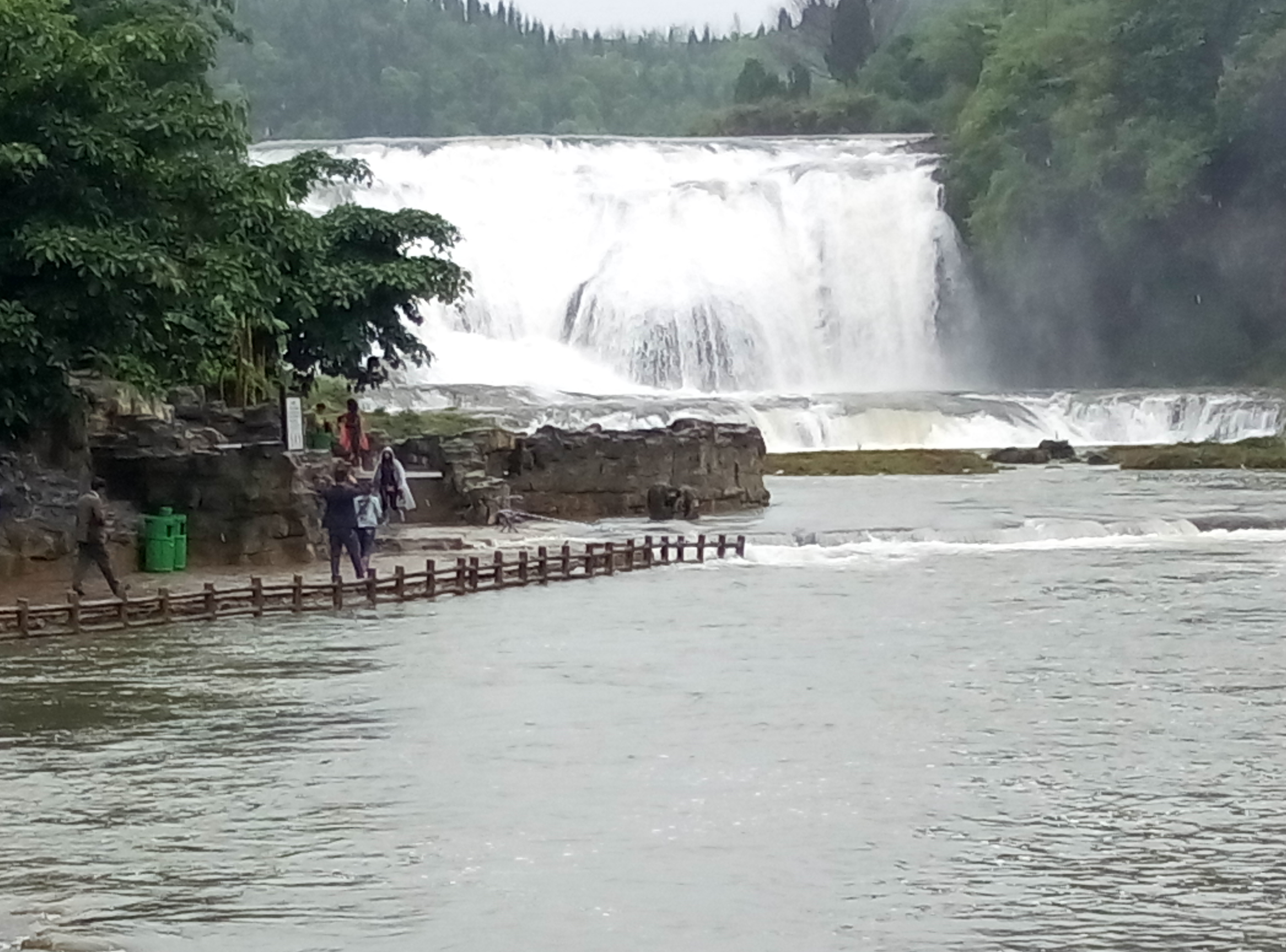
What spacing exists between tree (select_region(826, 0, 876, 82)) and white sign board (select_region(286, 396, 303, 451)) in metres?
81.8

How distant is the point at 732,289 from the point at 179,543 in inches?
1459

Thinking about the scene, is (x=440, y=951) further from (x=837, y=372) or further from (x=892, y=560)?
(x=837, y=372)

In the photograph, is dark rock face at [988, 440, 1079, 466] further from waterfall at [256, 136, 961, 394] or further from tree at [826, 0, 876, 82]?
tree at [826, 0, 876, 82]

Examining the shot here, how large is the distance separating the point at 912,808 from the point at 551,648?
6.77 metres

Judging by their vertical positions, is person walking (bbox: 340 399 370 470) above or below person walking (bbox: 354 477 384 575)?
above

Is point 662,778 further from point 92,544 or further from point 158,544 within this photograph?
point 158,544

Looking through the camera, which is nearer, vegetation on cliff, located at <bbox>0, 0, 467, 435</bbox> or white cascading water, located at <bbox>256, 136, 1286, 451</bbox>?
vegetation on cliff, located at <bbox>0, 0, 467, 435</bbox>

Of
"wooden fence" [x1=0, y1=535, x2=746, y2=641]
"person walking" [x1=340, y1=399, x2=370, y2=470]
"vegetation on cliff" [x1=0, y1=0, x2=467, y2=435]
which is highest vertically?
"vegetation on cliff" [x1=0, y1=0, x2=467, y2=435]

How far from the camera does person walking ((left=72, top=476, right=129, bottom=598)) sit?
20.0 metres

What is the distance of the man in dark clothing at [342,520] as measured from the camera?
71.4ft

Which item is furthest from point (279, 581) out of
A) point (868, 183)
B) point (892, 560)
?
point (868, 183)

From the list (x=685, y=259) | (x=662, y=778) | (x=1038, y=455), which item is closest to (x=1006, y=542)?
(x=662, y=778)

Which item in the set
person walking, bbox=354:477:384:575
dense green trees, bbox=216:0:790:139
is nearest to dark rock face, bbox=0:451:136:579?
person walking, bbox=354:477:384:575

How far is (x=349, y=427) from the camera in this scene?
83.9 feet
